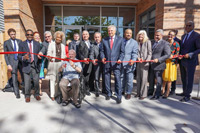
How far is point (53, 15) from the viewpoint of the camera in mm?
9133

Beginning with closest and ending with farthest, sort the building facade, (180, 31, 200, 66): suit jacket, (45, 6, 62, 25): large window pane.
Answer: (180, 31, 200, 66): suit jacket < the building facade < (45, 6, 62, 25): large window pane

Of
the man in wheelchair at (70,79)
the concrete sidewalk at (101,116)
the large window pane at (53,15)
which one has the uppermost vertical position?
the large window pane at (53,15)

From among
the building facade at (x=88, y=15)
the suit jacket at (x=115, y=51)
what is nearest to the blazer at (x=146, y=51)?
the suit jacket at (x=115, y=51)

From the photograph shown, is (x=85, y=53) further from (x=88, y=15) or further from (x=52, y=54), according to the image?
(x=88, y=15)

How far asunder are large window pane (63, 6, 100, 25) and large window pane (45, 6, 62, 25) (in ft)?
1.12

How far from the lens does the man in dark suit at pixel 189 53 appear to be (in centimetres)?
370

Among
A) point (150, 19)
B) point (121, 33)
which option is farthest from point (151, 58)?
point (121, 33)

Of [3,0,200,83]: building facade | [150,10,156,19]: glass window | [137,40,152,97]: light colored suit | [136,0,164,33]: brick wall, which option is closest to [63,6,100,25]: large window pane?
[3,0,200,83]: building facade

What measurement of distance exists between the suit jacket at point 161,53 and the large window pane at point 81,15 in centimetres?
617

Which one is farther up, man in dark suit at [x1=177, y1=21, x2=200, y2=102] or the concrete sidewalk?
man in dark suit at [x1=177, y1=21, x2=200, y2=102]

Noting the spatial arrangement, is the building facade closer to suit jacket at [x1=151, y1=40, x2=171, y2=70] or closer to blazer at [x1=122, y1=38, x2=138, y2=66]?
suit jacket at [x1=151, y1=40, x2=171, y2=70]

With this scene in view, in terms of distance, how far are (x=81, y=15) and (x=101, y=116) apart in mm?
7586

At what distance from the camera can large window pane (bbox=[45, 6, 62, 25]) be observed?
29.7 ft

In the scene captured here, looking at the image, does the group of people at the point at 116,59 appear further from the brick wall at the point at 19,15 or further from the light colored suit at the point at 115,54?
the brick wall at the point at 19,15
